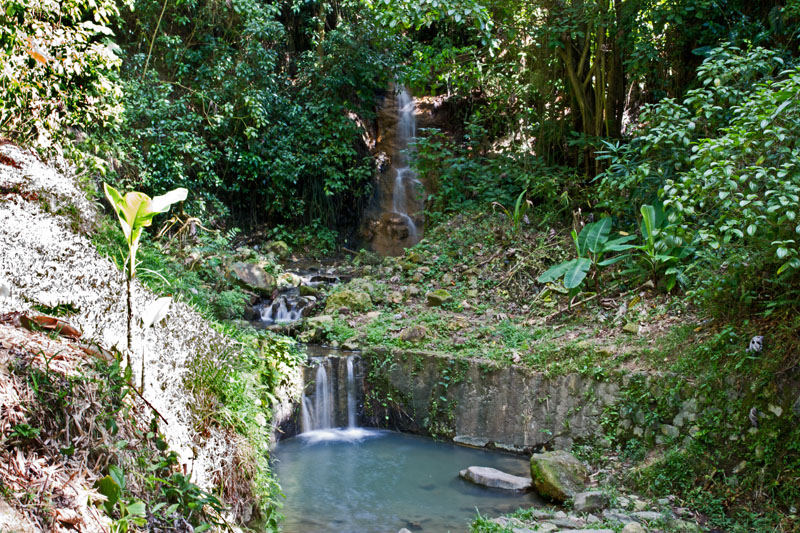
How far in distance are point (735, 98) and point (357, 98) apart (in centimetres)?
880

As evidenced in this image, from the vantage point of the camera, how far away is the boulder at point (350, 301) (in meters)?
8.98

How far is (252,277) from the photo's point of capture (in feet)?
32.3

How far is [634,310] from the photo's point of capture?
22.9ft

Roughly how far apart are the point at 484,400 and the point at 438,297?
225 cm

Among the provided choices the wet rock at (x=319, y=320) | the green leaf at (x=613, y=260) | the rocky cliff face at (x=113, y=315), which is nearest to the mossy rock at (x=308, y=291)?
the wet rock at (x=319, y=320)

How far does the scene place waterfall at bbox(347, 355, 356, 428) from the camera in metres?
7.45

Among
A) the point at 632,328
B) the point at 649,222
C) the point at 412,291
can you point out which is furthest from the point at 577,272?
the point at 412,291

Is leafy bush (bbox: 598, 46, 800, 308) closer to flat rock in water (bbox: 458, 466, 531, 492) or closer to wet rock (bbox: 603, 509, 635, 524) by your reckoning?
wet rock (bbox: 603, 509, 635, 524)

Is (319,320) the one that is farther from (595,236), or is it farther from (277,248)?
(277,248)

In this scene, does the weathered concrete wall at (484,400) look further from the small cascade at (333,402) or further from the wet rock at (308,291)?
the wet rock at (308,291)

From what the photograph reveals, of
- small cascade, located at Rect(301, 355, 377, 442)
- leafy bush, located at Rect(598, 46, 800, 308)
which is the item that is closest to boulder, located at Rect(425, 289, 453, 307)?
small cascade, located at Rect(301, 355, 377, 442)

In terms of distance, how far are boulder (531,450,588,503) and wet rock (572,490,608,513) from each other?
0.70ft

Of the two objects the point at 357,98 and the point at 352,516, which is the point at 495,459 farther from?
the point at 357,98

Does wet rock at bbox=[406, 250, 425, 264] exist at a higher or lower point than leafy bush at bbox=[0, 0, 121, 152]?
lower
